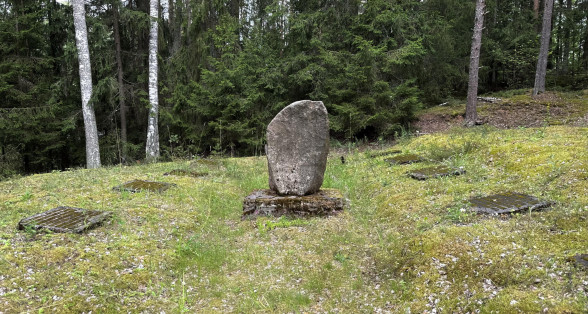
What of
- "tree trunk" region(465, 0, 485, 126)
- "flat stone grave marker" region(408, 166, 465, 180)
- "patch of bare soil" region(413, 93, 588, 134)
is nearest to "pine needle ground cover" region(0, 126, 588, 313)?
"flat stone grave marker" region(408, 166, 465, 180)

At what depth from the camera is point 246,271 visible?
414 centimetres

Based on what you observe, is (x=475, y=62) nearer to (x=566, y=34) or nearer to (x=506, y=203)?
(x=506, y=203)

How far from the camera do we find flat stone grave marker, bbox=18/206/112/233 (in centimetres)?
435

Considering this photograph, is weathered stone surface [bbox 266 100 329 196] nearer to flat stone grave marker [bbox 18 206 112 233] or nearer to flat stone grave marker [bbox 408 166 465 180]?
flat stone grave marker [bbox 408 166 465 180]

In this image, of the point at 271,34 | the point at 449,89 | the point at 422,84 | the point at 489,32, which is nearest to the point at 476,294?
the point at 271,34

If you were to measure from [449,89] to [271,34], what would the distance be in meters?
11.3

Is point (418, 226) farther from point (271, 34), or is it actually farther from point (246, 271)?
point (271, 34)

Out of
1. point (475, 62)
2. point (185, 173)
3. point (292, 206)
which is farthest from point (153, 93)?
point (475, 62)

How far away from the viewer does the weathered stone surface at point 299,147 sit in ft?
20.3

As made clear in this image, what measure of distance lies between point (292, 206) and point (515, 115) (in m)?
12.7

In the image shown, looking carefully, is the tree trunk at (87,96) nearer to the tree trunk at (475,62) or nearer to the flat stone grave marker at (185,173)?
the flat stone grave marker at (185,173)

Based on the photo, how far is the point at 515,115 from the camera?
14.0 m

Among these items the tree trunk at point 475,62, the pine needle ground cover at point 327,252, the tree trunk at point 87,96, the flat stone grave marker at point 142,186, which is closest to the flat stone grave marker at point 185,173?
the flat stone grave marker at point 142,186

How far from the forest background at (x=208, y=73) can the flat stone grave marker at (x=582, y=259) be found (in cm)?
934
